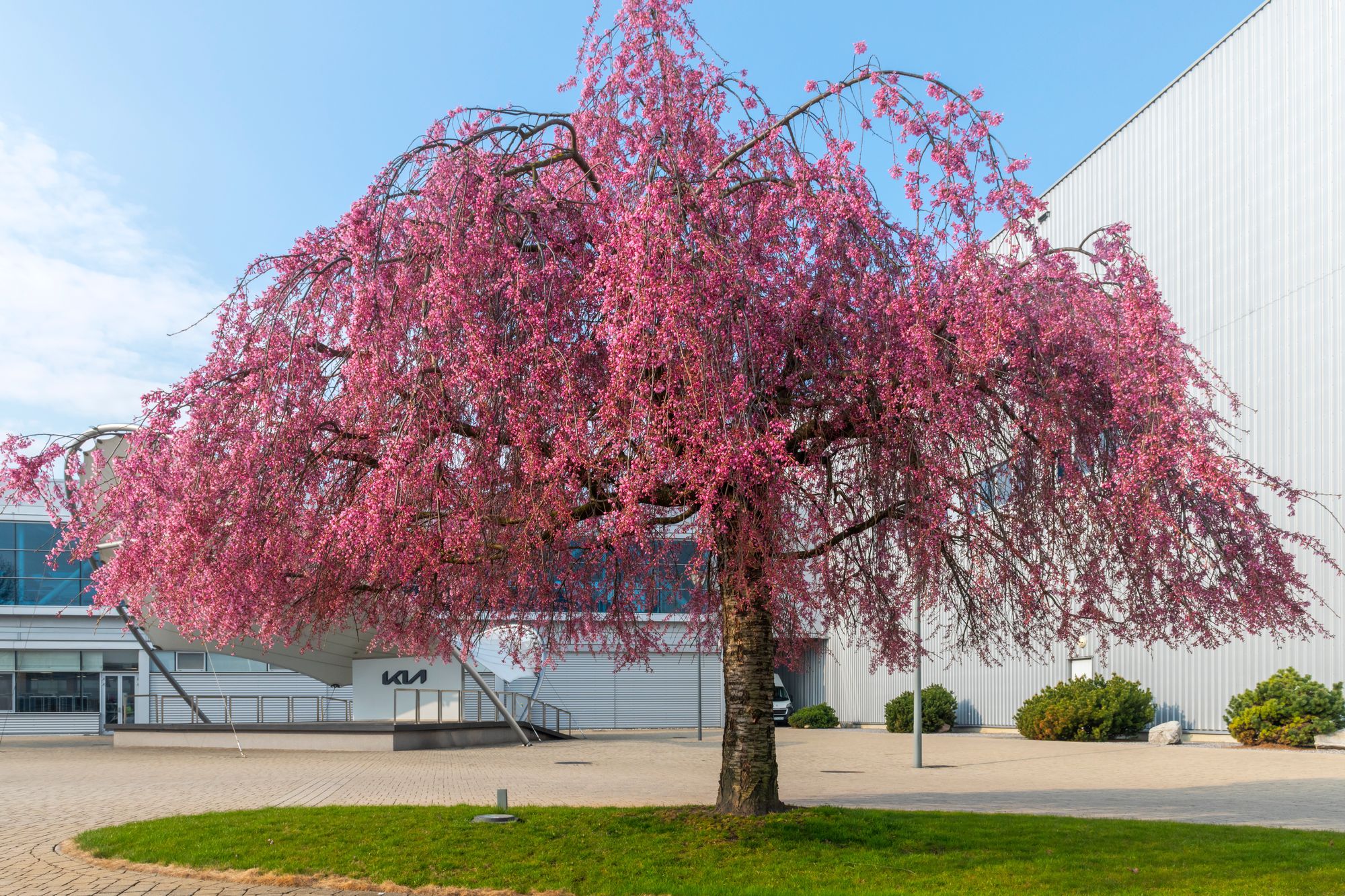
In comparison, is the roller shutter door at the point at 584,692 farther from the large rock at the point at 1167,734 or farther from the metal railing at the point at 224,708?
the large rock at the point at 1167,734

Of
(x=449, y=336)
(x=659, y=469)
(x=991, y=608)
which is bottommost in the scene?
(x=991, y=608)

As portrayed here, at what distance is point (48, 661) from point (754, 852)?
39747 millimetres

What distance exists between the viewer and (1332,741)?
2373 centimetres

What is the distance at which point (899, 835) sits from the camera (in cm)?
1170

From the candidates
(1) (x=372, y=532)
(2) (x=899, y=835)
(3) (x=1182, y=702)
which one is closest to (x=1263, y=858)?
(2) (x=899, y=835)

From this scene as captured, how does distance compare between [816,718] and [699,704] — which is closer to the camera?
[699,704]

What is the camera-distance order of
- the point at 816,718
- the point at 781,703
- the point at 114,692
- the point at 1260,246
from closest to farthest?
the point at 1260,246 < the point at 114,692 < the point at 781,703 < the point at 816,718

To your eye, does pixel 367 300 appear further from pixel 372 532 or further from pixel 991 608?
pixel 991 608

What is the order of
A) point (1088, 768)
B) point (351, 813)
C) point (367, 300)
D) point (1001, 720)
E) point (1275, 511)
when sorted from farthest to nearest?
point (1001, 720) → point (1275, 511) → point (1088, 768) → point (351, 813) → point (367, 300)

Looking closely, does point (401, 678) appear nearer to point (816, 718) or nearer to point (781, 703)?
point (781, 703)

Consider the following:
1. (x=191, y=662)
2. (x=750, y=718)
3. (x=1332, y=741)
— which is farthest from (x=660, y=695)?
(x=750, y=718)

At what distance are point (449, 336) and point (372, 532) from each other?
5.05 feet

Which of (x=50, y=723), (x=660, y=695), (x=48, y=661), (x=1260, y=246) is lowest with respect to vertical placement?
(x=50, y=723)

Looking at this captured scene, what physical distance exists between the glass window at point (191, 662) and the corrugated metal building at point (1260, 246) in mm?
27591
